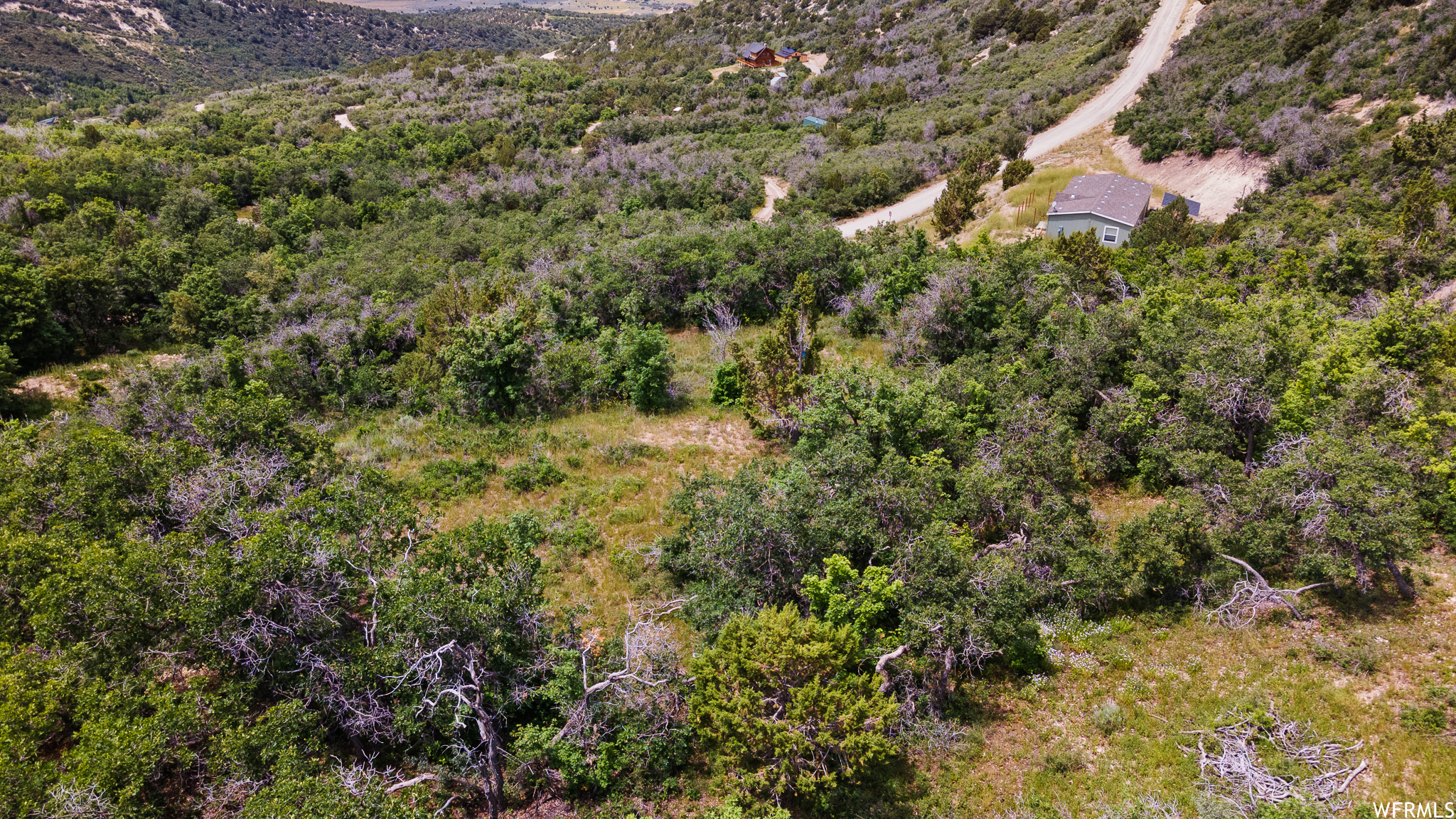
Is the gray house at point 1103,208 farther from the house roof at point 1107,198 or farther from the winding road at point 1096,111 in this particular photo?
the winding road at point 1096,111

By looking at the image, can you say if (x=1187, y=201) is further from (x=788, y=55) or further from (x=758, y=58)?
(x=788, y=55)

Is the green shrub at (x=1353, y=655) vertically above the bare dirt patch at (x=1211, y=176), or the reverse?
the bare dirt patch at (x=1211, y=176)

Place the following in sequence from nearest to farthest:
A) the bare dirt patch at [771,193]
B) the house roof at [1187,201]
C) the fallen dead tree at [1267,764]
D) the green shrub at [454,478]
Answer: the fallen dead tree at [1267,764] < the green shrub at [454,478] < the house roof at [1187,201] < the bare dirt patch at [771,193]

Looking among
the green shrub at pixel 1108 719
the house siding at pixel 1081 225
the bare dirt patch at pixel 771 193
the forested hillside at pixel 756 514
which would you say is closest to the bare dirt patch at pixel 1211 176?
the forested hillside at pixel 756 514

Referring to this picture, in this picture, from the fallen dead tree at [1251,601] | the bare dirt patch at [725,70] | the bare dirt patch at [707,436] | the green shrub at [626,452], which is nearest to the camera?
the fallen dead tree at [1251,601]

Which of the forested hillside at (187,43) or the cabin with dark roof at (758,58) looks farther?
the forested hillside at (187,43)

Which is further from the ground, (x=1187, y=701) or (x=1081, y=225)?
(x=1081, y=225)

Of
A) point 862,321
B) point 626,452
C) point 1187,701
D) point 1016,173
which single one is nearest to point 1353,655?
point 1187,701

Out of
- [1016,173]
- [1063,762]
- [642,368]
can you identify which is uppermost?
[1016,173]
